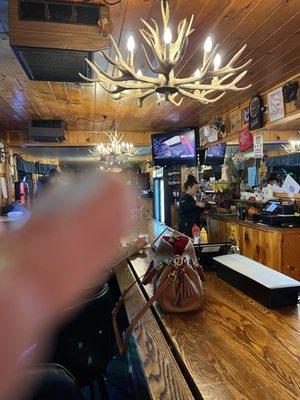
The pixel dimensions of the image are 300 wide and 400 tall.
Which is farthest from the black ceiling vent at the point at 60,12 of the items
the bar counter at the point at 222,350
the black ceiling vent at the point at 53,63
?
the bar counter at the point at 222,350

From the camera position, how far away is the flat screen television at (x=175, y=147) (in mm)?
5566

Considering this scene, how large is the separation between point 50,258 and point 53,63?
5.24ft

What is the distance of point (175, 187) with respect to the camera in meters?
8.65

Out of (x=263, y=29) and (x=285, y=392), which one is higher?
(x=263, y=29)

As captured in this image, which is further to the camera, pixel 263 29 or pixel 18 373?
pixel 263 29

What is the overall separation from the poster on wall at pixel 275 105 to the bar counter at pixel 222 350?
278cm

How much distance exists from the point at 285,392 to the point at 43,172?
1043 cm

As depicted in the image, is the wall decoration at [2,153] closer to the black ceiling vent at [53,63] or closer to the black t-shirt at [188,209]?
the black t-shirt at [188,209]

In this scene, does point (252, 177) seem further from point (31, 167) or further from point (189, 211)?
point (31, 167)

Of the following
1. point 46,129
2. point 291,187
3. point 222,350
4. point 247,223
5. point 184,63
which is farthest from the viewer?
point 46,129

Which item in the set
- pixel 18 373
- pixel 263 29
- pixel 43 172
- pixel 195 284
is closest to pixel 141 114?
pixel 263 29

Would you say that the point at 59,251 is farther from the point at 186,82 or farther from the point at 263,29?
the point at 263,29

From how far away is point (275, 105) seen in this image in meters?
3.68

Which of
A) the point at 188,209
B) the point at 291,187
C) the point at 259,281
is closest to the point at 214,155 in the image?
the point at 188,209
